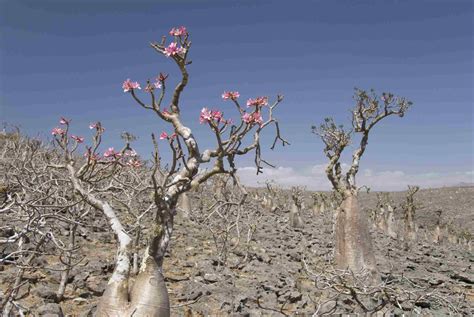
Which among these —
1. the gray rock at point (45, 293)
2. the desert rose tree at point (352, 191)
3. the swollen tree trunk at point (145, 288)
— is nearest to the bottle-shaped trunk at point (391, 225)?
the desert rose tree at point (352, 191)

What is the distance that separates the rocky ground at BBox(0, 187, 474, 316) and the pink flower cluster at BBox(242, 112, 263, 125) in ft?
4.82

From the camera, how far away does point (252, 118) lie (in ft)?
13.9

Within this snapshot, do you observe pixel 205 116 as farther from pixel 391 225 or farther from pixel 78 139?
pixel 391 225

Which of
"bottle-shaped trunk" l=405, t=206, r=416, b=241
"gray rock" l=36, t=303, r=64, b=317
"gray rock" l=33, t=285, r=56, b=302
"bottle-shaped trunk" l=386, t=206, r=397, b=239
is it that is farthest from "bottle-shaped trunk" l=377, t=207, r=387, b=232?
"gray rock" l=36, t=303, r=64, b=317

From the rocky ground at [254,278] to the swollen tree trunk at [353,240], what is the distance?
1.53ft

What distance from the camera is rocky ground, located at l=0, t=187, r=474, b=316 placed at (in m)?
6.14

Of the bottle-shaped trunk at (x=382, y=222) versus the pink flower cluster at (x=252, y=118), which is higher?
the pink flower cluster at (x=252, y=118)

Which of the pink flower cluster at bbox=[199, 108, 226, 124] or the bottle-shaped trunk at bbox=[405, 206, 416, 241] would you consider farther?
the bottle-shaped trunk at bbox=[405, 206, 416, 241]

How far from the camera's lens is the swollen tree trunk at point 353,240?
9.47m

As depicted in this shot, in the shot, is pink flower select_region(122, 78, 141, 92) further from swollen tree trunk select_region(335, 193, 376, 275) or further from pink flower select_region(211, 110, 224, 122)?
swollen tree trunk select_region(335, 193, 376, 275)

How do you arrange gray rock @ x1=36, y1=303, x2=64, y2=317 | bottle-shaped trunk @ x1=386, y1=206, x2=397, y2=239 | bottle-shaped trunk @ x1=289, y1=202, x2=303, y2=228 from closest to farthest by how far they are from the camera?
gray rock @ x1=36, y1=303, x2=64, y2=317, bottle-shaped trunk @ x1=289, y1=202, x2=303, y2=228, bottle-shaped trunk @ x1=386, y1=206, x2=397, y2=239

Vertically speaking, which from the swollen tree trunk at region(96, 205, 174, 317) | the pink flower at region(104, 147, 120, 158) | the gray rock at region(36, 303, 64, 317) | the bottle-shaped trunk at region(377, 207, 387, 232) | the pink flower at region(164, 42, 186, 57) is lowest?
the bottle-shaped trunk at region(377, 207, 387, 232)

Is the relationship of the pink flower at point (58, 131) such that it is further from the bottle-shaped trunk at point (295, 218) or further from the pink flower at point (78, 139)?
the bottle-shaped trunk at point (295, 218)

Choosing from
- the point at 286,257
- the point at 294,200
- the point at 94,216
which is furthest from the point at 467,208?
the point at 94,216
